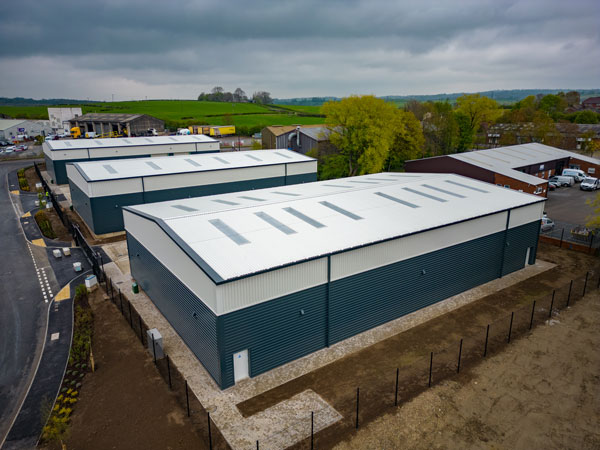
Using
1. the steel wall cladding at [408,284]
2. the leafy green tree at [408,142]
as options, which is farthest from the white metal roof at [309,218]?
the leafy green tree at [408,142]

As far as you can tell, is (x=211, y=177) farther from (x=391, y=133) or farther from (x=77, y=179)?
(x=391, y=133)

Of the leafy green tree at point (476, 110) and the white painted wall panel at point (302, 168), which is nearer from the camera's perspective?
the white painted wall panel at point (302, 168)

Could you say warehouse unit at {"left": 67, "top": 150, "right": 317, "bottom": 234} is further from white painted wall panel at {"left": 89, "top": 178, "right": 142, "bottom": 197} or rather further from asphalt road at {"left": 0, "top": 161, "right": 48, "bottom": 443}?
asphalt road at {"left": 0, "top": 161, "right": 48, "bottom": 443}

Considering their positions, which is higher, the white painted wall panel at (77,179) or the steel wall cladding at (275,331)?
the white painted wall panel at (77,179)

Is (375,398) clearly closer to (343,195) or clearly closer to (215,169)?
(343,195)

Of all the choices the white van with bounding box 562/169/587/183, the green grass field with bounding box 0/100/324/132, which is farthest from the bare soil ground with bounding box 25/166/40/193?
the white van with bounding box 562/169/587/183

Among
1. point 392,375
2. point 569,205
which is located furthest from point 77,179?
point 569,205

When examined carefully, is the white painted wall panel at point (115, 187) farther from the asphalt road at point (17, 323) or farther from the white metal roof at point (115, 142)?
the white metal roof at point (115, 142)

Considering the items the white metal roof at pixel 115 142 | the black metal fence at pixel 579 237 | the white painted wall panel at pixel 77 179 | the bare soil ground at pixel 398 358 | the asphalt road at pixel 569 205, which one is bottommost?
the bare soil ground at pixel 398 358
